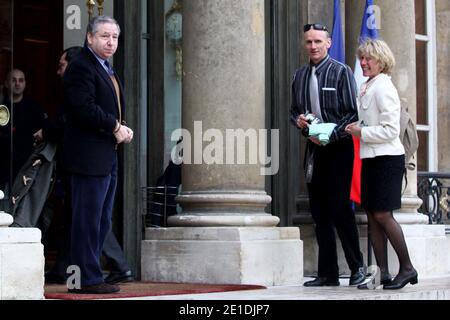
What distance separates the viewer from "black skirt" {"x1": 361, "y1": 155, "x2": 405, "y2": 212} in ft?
29.7

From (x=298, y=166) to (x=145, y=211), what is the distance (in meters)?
1.63

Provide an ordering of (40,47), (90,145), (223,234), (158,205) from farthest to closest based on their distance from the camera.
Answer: (40,47) → (158,205) → (223,234) → (90,145)

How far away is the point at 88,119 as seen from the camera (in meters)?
8.17

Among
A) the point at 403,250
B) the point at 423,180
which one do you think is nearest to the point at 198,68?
the point at 403,250

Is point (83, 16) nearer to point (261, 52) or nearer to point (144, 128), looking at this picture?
point (144, 128)

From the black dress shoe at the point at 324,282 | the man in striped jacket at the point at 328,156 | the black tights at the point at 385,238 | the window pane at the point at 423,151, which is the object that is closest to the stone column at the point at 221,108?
the man in striped jacket at the point at 328,156

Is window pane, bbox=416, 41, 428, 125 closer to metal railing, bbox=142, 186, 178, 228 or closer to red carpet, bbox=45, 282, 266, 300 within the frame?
metal railing, bbox=142, 186, 178, 228

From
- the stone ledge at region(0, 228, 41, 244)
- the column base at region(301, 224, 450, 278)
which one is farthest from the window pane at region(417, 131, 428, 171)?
the stone ledge at region(0, 228, 41, 244)

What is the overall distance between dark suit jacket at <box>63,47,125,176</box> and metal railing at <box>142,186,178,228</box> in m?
Result: 2.32

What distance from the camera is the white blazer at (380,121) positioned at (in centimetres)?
903

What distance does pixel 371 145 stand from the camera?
9086 millimetres

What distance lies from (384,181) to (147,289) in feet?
6.23

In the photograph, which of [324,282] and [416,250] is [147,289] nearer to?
[324,282]

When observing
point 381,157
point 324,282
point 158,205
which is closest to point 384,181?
point 381,157
